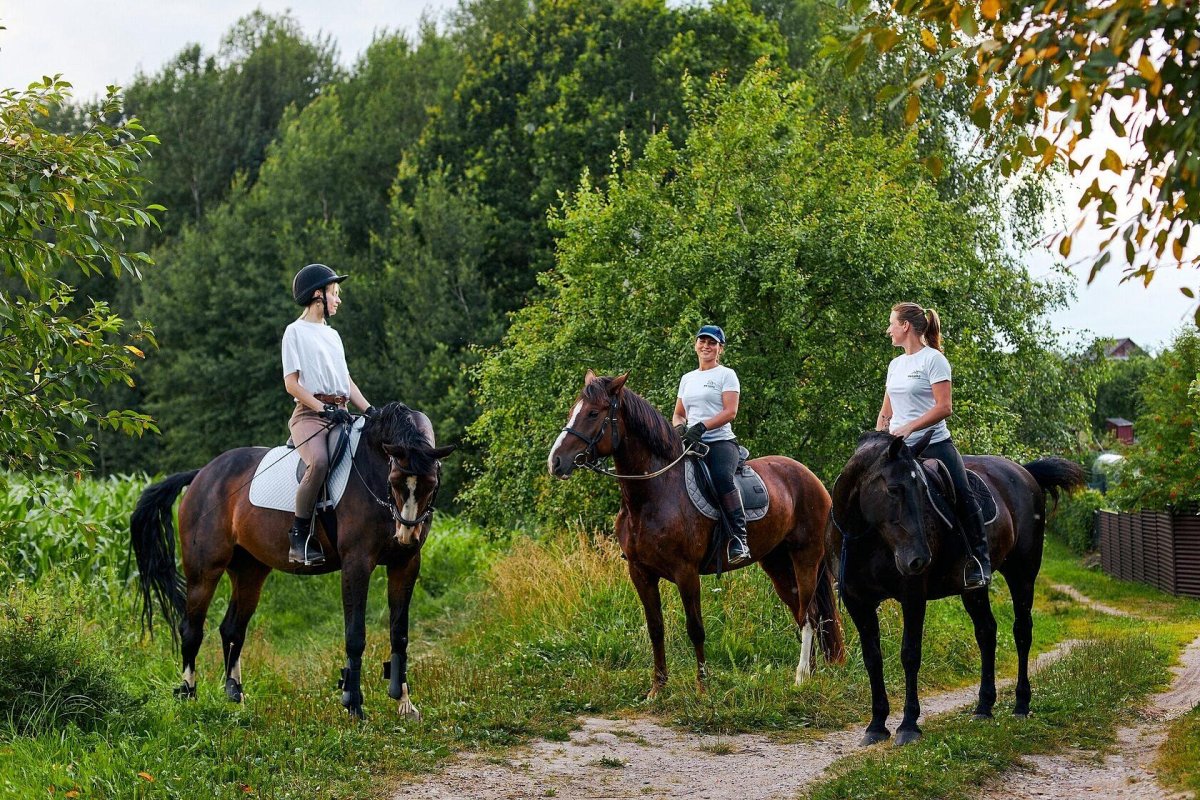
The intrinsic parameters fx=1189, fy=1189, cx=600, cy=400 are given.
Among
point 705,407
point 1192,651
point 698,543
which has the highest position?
point 705,407

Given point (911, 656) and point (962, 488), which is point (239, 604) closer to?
point (911, 656)

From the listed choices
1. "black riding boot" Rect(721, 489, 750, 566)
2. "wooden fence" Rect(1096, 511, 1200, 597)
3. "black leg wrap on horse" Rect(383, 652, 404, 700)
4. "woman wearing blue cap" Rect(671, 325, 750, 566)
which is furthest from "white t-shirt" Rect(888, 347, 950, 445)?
"wooden fence" Rect(1096, 511, 1200, 597)

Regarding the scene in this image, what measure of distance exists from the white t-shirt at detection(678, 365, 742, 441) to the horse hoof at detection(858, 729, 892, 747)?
270 centimetres

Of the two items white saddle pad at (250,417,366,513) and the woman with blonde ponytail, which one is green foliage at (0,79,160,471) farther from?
the woman with blonde ponytail

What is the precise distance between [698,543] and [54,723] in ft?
15.4

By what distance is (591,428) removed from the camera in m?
8.80

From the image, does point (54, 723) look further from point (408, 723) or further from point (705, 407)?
point (705, 407)

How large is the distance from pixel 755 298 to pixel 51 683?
12178 millimetres

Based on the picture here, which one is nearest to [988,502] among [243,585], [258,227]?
[243,585]

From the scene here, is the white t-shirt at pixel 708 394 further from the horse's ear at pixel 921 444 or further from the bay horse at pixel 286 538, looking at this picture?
the bay horse at pixel 286 538

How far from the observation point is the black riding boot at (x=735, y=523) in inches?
369

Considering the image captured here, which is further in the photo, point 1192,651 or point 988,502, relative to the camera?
point 1192,651

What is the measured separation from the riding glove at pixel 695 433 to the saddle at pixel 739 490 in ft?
0.87

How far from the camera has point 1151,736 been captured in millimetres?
7855
